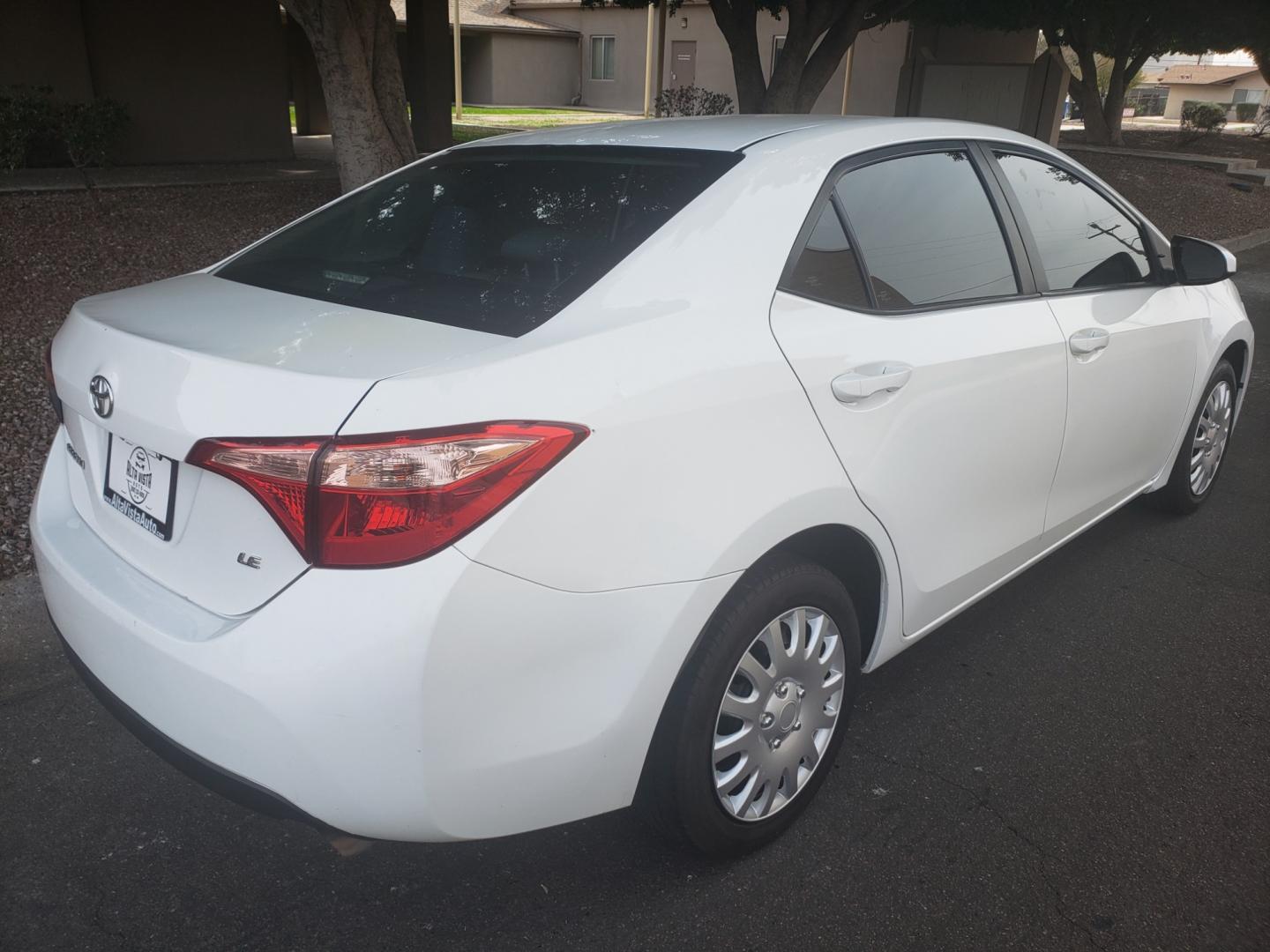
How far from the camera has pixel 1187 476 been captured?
14.9ft

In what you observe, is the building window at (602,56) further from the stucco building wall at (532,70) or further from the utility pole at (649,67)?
the utility pole at (649,67)

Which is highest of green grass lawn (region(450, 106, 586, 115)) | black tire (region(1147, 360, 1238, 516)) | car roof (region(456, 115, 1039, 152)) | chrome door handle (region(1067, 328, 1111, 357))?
car roof (region(456, 115, 1039, 152))

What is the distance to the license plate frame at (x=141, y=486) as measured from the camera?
81.7 inches

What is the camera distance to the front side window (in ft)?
10.8

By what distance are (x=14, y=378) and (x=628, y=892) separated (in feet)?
16.2

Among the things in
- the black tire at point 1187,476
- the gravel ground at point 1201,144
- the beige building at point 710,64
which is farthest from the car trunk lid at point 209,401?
the gravel ground at point 1201,144

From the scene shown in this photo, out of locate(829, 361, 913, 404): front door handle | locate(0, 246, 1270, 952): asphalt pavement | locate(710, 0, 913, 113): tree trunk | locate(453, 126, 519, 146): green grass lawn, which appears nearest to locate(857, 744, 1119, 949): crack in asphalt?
locate(0, 246, 1270, 952): asphalt pavement

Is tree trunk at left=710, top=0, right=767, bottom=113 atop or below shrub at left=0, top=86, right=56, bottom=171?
atop

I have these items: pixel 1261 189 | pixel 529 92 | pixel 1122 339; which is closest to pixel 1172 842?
pixel 1122 339

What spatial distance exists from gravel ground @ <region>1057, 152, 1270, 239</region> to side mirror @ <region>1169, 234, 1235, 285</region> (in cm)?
1134

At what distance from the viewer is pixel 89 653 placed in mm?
2215

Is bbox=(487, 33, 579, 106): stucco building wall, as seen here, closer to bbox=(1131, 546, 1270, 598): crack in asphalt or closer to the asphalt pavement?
bbox=(1131, 546, 1270, 598): crack in asphalt

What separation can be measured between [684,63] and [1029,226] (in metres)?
32.4

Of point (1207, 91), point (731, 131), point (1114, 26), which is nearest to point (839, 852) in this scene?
point (731, 131)
